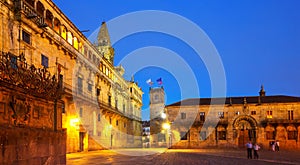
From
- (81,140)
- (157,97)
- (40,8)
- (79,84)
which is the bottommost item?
(81,140)

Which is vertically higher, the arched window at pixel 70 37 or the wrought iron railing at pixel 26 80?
the arched window at pixel 70 37

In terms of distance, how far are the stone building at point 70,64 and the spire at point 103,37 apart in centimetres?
1080

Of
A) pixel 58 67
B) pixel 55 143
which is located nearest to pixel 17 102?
pixel 55 143

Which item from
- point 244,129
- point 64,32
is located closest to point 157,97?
point 244,129

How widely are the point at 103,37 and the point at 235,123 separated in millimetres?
29566

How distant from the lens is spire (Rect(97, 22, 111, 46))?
58719mm

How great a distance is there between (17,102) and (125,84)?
181 feet

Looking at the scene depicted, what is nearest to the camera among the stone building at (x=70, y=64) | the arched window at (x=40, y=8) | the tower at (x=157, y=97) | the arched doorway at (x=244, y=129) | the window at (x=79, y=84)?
the stone building at (x=70, y=64)

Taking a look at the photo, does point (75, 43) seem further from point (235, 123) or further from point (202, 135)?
point (235, 123)

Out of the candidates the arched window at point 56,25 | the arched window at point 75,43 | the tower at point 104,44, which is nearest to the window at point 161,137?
the tower at point 104,44

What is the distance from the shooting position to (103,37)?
5969 cm

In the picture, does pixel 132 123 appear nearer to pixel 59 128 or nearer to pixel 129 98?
pixel 129 98

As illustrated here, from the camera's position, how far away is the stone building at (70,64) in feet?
68.4

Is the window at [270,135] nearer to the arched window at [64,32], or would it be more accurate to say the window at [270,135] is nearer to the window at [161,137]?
the window at [161,137]
